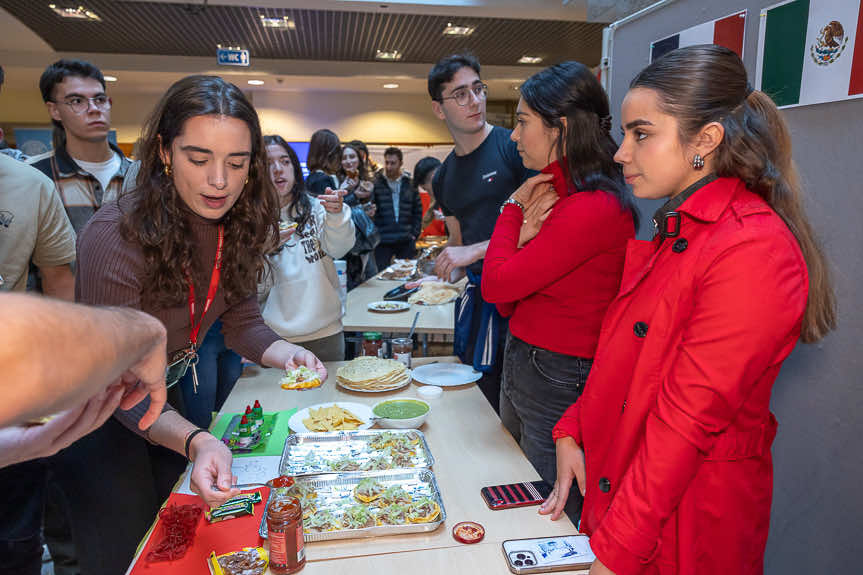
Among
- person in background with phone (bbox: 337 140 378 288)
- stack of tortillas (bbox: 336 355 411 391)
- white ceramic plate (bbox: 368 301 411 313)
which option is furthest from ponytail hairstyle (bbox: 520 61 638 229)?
person in background with phone (bbox: 337 140 378 288)

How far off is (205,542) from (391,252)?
16.4 ft

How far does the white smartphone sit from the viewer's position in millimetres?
1045

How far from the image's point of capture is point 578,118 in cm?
160

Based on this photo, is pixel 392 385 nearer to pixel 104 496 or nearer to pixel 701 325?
pixel 104 496

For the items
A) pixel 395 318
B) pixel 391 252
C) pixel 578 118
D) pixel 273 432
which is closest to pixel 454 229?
pixel 395 318

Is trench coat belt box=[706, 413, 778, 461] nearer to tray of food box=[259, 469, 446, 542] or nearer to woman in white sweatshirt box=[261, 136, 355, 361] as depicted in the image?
tray of food box=[259, 469, 446, 542]

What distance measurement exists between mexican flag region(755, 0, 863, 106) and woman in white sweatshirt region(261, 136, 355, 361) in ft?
5.85

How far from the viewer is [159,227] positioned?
4.75ft

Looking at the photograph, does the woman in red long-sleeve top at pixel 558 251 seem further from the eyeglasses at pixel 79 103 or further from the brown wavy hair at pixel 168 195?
the eyeglasses at pixel 79 103

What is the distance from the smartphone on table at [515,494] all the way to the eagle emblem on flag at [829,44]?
53.8 inches

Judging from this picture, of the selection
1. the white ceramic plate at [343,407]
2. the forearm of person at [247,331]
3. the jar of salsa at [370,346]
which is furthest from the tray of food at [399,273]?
the white ceramic plate at [343,407]

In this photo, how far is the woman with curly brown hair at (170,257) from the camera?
140 cm

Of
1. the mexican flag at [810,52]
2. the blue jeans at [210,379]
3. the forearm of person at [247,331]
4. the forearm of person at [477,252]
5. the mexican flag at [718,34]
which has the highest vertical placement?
the mexican flag at [718,34]

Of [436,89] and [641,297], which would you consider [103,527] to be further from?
[436,89]
